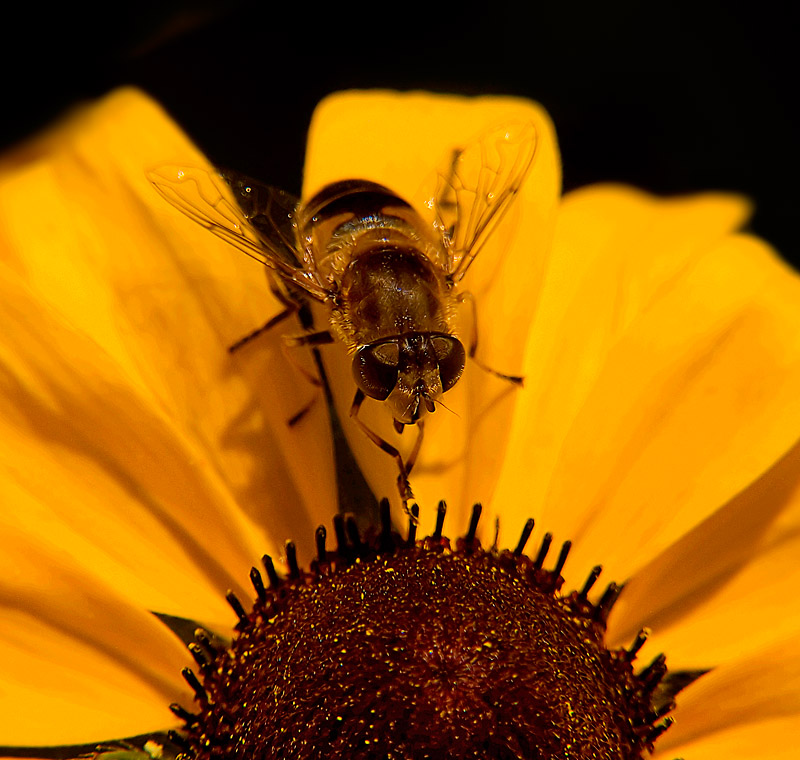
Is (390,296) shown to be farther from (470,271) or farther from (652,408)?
(652,408)

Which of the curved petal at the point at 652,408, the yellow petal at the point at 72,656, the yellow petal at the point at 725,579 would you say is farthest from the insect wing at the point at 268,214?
the yellow petal at the point at 725,579

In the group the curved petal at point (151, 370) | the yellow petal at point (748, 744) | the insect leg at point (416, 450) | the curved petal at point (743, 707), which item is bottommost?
the yellow petal at point (748, 744)

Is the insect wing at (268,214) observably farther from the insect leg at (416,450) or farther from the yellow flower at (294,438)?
the insect leg at (416,450)

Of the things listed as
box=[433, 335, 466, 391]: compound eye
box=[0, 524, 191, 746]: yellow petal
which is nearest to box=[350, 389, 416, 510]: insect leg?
box=[433, 335, 466, 391]: compound eye

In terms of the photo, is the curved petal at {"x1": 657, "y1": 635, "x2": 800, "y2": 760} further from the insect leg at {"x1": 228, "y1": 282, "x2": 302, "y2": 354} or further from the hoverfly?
the insect leg at {"x1": 228, "y1": 282, "x2": 302, "y2": 354}

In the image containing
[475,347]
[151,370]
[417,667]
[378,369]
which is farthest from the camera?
[475,347]

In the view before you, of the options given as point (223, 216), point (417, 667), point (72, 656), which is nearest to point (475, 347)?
point (223, 216)
